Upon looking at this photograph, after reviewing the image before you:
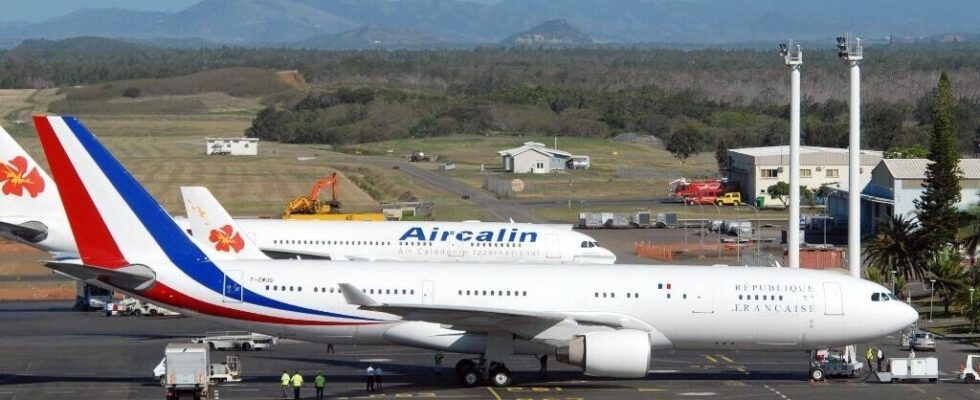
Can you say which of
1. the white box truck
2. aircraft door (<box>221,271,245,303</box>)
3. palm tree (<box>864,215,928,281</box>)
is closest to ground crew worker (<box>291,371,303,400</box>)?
the white box truck

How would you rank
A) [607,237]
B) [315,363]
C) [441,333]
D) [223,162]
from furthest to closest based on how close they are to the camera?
[223,162] → [607,237] → [315,363] → [441,333]

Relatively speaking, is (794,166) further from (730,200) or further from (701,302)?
(730,200)

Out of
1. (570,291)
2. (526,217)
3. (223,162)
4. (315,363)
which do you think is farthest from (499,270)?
(223,162)

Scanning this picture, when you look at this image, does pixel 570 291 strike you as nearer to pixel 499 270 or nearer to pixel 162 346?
pixel 499 270

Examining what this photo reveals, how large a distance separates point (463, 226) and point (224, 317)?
980 inches

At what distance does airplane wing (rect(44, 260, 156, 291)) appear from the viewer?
45.4 metres

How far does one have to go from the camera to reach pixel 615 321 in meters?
46.8

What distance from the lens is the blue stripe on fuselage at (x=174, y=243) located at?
46188 mm

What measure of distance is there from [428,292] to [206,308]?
22.3 feet

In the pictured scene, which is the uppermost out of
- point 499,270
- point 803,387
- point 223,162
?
point 223,162

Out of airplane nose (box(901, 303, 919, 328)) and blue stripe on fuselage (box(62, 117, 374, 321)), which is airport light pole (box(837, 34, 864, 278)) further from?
blue stripe on fuselage (box(62, 117, 374, 321))

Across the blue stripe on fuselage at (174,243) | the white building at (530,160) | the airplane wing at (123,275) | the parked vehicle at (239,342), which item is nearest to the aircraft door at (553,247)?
the parked vehicle at (239,342)

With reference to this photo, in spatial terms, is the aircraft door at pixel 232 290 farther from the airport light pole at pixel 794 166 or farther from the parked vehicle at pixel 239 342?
the airport light pole at pixel 794 166

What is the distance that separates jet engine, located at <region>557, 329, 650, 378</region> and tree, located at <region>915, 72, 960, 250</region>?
36.7 m
